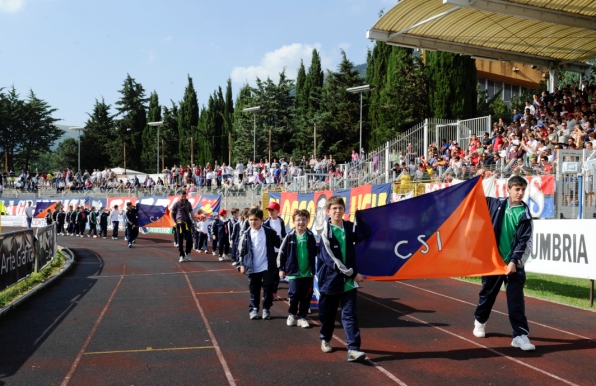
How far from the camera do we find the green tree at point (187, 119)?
8056cm

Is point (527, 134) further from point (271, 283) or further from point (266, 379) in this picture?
point (266, 379)

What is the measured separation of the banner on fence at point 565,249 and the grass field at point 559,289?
504 millimetres

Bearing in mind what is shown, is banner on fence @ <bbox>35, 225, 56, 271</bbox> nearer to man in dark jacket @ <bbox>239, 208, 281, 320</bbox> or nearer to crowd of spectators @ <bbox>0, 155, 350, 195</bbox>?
man in dark jacket @ <bbox>239, 208, 281, 320</bbox>

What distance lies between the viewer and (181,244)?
20219mm

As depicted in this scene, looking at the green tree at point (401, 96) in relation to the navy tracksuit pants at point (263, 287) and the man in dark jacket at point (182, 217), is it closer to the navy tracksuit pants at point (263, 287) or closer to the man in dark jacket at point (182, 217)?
the man in dark jacket at point (182, 217)

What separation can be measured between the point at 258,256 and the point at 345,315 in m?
3.25

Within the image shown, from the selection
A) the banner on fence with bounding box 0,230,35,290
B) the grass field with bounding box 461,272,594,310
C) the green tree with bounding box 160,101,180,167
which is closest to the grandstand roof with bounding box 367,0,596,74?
the grass field with bounding box 461,272,594,310

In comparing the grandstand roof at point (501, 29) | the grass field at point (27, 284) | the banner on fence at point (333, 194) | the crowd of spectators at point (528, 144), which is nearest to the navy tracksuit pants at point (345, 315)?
the grass field at point (27, 284)

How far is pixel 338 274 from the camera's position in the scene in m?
7.28

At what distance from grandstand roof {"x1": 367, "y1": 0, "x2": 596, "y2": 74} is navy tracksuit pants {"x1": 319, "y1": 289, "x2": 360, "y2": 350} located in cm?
1516

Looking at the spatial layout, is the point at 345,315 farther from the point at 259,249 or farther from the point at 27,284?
the point at 27,284

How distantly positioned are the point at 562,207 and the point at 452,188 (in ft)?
18.9

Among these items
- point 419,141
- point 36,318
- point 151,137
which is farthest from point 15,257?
point 151,137

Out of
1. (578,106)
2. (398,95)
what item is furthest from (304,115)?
(578,106)
